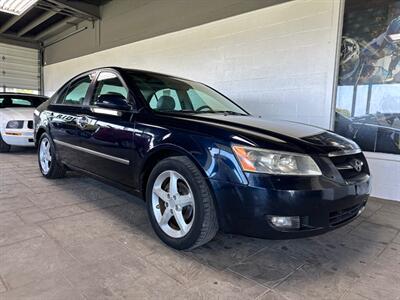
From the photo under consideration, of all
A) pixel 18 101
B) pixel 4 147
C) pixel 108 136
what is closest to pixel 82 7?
pixel 18 101

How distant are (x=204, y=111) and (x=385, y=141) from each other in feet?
7.86

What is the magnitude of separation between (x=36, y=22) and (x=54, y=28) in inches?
28.7

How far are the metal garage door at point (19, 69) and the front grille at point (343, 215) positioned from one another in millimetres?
12182

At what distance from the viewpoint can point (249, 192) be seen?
169 cm

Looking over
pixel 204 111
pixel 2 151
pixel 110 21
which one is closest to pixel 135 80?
pixel 204 111

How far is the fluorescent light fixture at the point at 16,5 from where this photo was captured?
618 cm

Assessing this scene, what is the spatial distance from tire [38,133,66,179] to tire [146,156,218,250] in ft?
6.20

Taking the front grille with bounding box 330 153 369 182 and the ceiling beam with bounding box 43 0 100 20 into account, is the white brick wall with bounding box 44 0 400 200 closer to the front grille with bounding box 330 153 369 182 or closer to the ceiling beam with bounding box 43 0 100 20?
the front grille with bounding box 330 153 369 182

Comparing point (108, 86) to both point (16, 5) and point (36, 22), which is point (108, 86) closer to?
point (16, 5)

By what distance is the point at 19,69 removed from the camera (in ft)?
36.3

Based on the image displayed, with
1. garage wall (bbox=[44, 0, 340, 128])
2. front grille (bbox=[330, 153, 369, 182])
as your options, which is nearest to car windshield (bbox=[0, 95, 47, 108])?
garage wall (bbox=[44, 0, 340, 128])

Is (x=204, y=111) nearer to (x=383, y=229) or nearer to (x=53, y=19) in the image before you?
(x=383, y=229)

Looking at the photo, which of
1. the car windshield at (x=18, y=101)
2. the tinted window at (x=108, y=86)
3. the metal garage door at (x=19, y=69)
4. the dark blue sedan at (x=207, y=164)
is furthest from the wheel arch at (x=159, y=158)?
the metal garage door at (x=19, y=69)

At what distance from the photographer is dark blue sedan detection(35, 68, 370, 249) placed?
5.59ft
